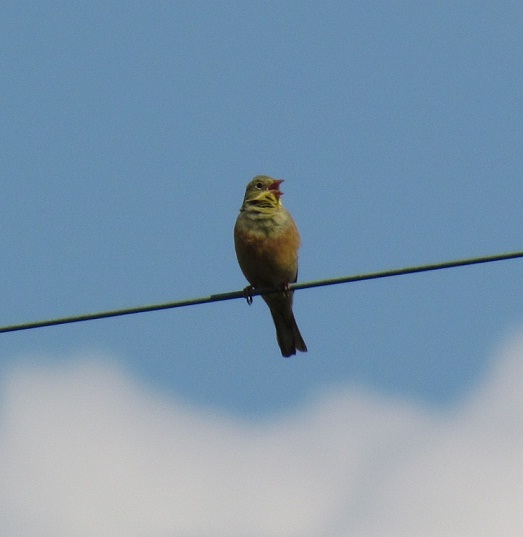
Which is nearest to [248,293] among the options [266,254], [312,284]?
[266,254]

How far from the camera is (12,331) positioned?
23.2 ft

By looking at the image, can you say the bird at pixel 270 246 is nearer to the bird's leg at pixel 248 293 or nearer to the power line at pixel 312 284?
the bird's leg at pixel 248 293

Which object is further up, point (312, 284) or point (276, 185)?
point (276, 185)

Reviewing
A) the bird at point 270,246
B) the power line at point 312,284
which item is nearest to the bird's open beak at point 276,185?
the bird at point 270,246

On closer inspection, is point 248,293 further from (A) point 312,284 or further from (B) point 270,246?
(A) point 312,284

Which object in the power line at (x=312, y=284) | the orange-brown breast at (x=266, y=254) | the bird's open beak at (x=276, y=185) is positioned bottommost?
the power line at (x=312, y=284)

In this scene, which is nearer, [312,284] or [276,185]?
[312,284]

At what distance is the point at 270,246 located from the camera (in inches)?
408

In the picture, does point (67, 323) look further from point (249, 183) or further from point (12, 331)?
point (249, 183)

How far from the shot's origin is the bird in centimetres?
1037

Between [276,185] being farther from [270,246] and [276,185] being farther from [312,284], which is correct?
[312,284]

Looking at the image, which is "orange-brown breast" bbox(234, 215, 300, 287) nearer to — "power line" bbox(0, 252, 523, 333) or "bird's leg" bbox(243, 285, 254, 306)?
"bird's leg" bbox(243, 285, 254, 306)

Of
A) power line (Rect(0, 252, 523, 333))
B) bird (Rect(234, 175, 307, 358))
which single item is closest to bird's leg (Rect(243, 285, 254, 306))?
bird (Rect(234, 175, 307, 358))

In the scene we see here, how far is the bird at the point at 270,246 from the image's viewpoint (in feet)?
34.0
